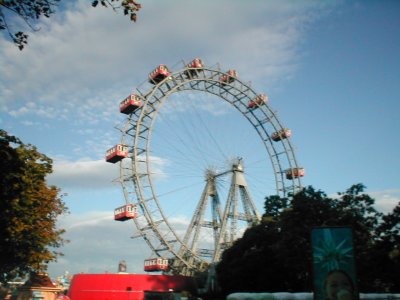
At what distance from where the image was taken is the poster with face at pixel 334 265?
15118mm

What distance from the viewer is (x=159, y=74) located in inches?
2076

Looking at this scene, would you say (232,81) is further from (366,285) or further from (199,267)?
(366,285)

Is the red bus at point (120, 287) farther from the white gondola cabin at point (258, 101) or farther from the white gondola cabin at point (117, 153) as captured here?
the white gondola cabin at point (258, 101)

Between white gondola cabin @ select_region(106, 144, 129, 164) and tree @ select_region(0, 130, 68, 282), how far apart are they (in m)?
10.3

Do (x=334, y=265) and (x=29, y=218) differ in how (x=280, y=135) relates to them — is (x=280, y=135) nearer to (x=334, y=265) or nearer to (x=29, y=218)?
(x=29, y=218)

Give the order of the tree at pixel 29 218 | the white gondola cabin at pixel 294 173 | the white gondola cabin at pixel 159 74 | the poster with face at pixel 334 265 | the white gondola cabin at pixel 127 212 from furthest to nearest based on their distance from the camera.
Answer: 1. the white gondola cabin at pixel 294 173
2. the white gondola cabin at pixel 159 74
3. the white gondola cabin at pixel 127 212
4. the tree at pixel 29 218
5. the poster with face at pixel 334 265

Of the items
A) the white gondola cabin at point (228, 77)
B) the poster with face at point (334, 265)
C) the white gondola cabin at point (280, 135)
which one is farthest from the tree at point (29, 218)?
the white gondola cabin at point (280, 135)

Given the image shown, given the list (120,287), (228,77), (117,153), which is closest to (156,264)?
(120,287)

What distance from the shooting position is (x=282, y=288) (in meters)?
43.3

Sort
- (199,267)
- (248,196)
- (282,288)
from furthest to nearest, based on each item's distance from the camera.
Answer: (248,196), (199,267), (282,288)

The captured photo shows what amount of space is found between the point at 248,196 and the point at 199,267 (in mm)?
12369

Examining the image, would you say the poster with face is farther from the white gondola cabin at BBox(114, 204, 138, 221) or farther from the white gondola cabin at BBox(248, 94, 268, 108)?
the white gondola cabin at BBox(248, 94, 268, 108)

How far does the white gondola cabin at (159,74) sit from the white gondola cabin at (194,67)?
340cm

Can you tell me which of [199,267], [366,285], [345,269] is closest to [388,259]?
[366,285]
